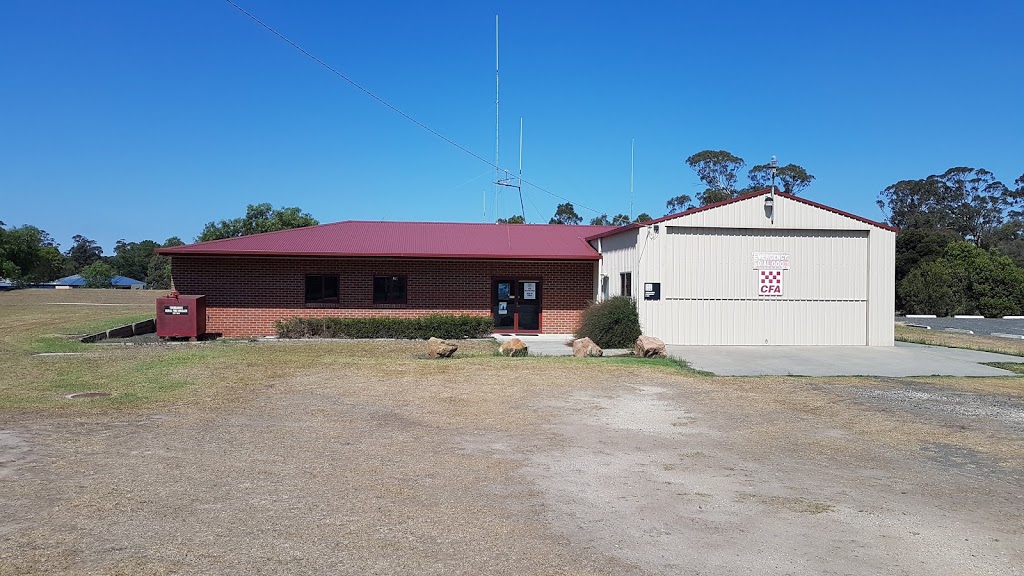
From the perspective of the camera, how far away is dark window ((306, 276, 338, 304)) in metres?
23.8

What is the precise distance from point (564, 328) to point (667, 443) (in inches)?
635

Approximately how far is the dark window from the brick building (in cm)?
3

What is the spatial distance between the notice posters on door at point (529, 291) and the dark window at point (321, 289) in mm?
5907

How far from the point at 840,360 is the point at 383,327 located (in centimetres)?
1226

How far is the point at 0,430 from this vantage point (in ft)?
28.9

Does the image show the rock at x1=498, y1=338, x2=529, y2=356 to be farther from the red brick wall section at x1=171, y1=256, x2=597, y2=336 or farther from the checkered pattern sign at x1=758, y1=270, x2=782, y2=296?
the checkered pattern sign at x1=758, y1=270, x2=782, y2=296

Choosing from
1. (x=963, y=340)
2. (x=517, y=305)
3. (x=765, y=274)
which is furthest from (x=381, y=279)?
(x=963, y=340)

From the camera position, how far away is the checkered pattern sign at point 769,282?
21094mm

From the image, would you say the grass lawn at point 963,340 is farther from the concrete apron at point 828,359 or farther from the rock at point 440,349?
the rock at point 440,349

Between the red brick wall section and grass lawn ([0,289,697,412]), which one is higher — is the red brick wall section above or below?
above

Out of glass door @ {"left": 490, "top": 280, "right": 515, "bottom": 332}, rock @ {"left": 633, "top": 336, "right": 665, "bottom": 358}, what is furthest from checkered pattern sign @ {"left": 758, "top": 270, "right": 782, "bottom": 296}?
glass door @ {"left": 490, "top": 280, "right": 515, "bottom": 332}

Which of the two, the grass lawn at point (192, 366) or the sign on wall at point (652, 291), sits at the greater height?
the sign on wall at point (652, 291)

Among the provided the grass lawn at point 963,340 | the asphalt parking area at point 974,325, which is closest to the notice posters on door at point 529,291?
the grass lawn at point 963,340

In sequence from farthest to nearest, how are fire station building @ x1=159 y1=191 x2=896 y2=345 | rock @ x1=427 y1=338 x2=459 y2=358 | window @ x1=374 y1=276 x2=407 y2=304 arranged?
1. window @ x1=374 y1=276 x2=407 y2=304
2. fire station building @ x1=159 y1=191 x2=896 y2=345
3. rock @ x1=427 y1=338 x2=459 y2=358
